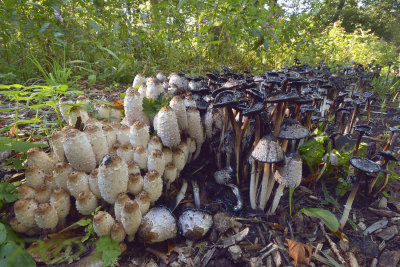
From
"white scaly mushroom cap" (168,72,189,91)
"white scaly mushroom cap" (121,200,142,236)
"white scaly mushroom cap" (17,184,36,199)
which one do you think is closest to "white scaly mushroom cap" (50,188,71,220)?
"white scaly mushroom cap" (17,184,36,199)

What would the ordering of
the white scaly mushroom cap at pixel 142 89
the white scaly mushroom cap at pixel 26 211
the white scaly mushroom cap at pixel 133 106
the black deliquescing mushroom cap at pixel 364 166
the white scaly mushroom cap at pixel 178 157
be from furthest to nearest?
the white scaly mushroom cap at pixel 142 89, the white scaly mushroom cap at pixel 133 106, the white scaly mushroom cap at pixel 178 157, the black deliquescing mushroom cap at pixel 364 166, the white scaly mushroom cap at pixel 26 211

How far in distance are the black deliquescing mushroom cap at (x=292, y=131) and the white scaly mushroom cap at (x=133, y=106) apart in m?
1.04

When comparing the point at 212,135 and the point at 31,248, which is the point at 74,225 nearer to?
the point at 31,248

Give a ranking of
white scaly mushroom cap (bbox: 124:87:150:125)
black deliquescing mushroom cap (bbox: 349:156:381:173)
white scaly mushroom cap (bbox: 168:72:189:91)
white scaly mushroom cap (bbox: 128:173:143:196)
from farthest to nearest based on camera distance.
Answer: white scaly mushroom cap (bbox: 168:72:189:91) < white scaly mushroom cap (bbox: 124:87:150:125) < white scaly mushroom cap (bbox: 128:173:143:196) < black deliquescing mushroom cap (bbox: 349:156:381:173)

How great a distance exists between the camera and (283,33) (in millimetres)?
4867

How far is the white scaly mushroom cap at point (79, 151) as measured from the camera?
4.35 feet

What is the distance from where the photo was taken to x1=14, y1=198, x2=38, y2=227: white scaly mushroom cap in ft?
3.76

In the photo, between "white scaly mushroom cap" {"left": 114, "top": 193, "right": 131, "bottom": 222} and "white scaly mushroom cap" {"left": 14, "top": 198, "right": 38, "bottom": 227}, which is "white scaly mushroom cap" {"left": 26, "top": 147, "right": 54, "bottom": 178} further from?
"white scaly mushroom cap" {"left": 114, "top": 193, "right": 131, "bottom": 222}

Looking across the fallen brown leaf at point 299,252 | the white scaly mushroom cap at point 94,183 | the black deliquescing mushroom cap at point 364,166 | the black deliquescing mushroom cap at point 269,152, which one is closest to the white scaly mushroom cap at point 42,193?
the white scaly mushroom cap at point 94,183

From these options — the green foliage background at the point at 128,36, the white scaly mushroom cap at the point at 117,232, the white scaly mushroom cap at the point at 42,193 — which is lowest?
the white scaly mushroom cap at the point at 117,232

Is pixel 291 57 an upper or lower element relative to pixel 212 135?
upper

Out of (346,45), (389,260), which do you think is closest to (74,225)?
(389,260)

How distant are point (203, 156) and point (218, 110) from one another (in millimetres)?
453

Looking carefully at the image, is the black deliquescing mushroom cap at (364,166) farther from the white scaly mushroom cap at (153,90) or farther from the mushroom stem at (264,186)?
the white scaly mushroom cap at (153,90)
